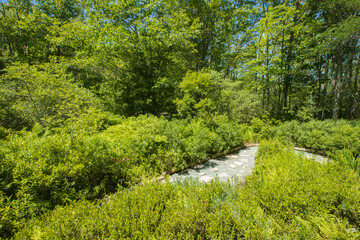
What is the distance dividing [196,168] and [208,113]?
2926 millimetres

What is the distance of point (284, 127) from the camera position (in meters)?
6.59

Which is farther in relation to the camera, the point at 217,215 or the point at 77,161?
the point at 77,161

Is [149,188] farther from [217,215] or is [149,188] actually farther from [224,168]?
[224,168]

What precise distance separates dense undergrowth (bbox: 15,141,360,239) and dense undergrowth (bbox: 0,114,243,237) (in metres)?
0.60

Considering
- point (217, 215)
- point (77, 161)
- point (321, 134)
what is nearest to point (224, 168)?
point (217, 215)

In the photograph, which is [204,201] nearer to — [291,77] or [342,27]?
[342,27]

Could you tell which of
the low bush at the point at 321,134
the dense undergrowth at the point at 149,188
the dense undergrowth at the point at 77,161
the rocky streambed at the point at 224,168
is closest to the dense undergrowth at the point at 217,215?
the dense undergrowth at the point at 149,188

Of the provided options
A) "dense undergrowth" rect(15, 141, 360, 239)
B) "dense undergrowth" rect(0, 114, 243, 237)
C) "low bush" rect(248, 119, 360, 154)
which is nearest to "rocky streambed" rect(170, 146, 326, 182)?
"dense undergrowth" rect(0, 114, 243, 237)

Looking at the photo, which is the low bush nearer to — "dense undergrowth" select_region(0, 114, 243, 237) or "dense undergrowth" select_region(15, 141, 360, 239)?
"dense undergrowth" select_region(15, 141, 360, 239)

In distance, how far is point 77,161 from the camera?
2.74m

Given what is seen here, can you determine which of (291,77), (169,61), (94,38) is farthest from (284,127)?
(94,38)

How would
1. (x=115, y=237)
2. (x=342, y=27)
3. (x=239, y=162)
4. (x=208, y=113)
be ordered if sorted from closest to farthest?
(x=115, y=237)
(x=239, y=162)
(x=342, y=27)
(x=208, y=113)

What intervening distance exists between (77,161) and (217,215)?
2747 millimetres

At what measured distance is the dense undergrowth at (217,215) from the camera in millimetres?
1441
